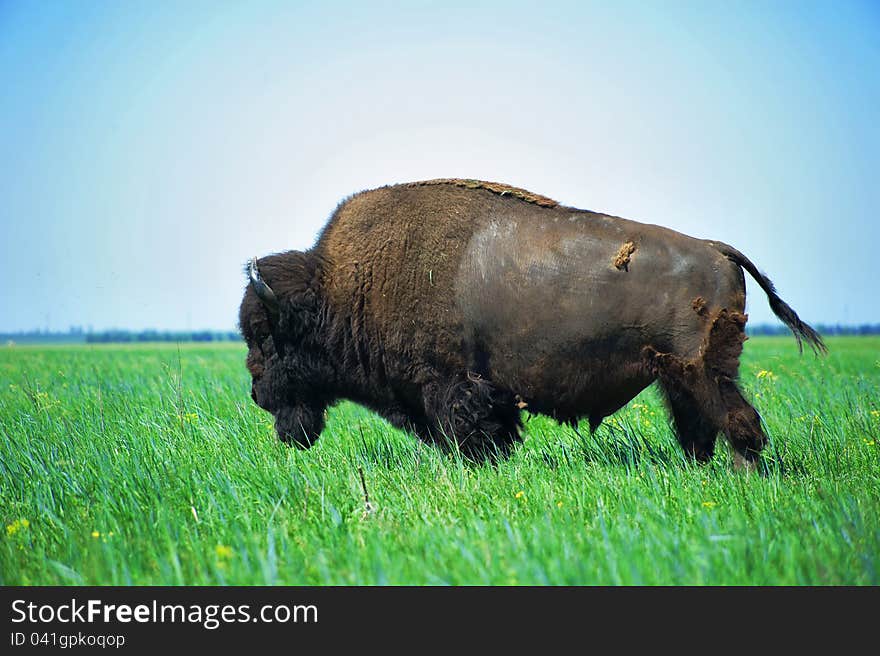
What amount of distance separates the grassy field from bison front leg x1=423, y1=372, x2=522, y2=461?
179 mm

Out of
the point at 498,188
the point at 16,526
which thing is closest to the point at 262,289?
the point at 498,188

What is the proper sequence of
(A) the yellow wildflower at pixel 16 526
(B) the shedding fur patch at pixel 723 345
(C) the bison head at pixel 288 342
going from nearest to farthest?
1. (A) the yellow wildflower at pixel 16 526
2. (B) the shedding fur patch at pixel 723 345
3. (C) the bison head at pixel 288 342

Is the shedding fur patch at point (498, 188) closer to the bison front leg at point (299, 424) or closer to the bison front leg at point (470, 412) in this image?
the bison front leg at point (470, 412)

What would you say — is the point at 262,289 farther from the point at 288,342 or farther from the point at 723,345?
the point at 723,345

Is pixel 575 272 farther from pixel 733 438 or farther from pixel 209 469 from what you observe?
pixel 209 469

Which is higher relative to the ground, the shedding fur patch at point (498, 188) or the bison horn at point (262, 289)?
the shedding fur patch at point (498, 188)

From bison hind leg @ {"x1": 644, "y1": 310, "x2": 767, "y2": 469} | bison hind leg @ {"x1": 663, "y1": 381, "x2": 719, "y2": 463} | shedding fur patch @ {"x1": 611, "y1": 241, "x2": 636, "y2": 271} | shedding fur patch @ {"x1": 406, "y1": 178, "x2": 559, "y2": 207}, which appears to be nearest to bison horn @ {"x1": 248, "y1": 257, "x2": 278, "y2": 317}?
shedding fur patch @ {"x1": 406, "y1": 178, "x2": 559, "y2": 207}

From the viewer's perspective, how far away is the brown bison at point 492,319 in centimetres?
498

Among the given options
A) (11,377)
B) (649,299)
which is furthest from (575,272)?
(11,377)

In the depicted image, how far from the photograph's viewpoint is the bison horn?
18.8 ft

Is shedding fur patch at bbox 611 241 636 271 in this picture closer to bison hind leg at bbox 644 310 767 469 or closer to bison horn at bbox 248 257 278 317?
bison hind leg at bbox 644 310 767 469

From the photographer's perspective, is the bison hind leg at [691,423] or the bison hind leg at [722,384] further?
the bison hind leg at [691,423]

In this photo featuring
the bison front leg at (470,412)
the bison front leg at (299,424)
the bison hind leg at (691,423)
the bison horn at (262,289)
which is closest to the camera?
the bison hind leg at (691,423)

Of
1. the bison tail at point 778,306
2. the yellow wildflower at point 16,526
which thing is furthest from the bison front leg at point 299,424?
the bison tail at point 778,306
